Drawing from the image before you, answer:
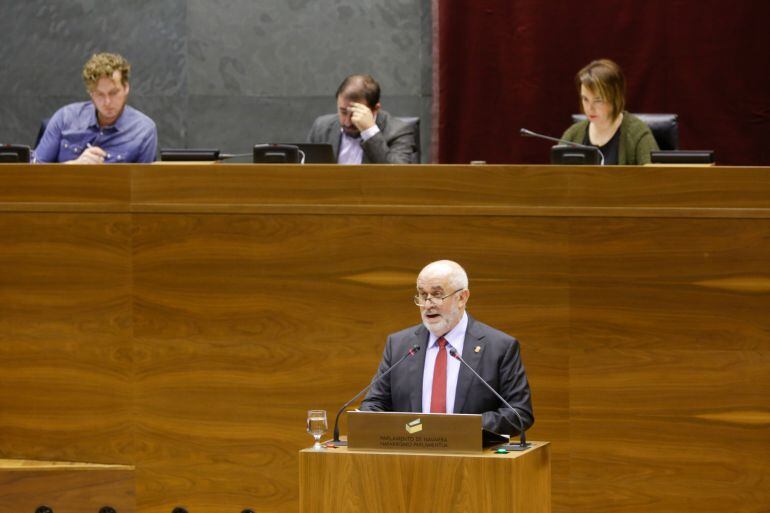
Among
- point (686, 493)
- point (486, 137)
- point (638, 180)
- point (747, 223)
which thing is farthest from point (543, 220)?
point (486, 137)

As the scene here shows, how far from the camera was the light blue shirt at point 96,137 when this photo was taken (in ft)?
19.4

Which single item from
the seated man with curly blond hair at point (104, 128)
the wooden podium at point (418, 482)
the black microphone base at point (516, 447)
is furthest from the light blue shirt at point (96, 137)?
the black microphone base at point (516, 447)

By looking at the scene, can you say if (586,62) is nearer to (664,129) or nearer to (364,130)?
(664,129)

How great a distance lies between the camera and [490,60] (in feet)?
23.3

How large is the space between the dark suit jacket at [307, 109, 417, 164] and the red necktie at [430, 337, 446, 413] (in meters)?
1.56

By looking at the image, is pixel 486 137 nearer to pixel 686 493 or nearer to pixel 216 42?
pixel 216 42

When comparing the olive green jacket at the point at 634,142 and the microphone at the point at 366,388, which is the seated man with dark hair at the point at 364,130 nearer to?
the olive green jacket at the point at 634,142

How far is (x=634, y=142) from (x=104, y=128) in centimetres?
230

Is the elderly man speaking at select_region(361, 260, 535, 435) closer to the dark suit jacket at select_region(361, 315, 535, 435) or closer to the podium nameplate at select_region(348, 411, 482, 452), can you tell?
the dark suit jacket at select_region(361, 315, 535, 435)

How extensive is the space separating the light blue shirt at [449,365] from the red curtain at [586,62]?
114 inches

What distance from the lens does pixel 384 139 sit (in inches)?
229

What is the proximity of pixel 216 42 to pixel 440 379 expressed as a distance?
12.1 feet

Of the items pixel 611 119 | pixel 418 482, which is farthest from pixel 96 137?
pixel 418 482

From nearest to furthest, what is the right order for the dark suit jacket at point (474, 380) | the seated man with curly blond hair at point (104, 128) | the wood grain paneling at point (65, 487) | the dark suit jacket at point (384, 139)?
the dark suit jacket at point (474, 380) < the wood grain paneling at point (65, 487) < the dark suit jacket at point (384, 139) < the seated man with curly blond hair at point (104, 128)
